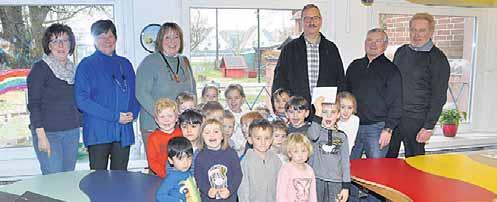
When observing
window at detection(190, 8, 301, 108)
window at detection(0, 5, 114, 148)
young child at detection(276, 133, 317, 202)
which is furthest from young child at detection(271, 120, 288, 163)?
window at detection(0, 5, 114, 148)

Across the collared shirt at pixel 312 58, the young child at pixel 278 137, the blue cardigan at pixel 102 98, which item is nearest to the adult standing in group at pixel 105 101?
the blue cardigan at pixel 102 98

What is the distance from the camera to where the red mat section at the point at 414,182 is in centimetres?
236

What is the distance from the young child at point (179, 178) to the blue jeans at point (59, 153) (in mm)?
1219

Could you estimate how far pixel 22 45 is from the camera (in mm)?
4293

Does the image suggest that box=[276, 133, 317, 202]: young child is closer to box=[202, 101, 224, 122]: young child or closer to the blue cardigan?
box=[202, 101, 224, 122]: young child

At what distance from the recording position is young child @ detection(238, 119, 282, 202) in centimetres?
246

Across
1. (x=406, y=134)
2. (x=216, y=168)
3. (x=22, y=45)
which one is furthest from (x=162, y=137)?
(x=22, y=45)

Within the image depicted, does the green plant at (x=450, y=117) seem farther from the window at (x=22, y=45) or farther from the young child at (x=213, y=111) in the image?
the window at (x=22, y=45)

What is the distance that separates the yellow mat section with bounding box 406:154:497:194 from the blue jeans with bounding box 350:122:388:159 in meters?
0.34

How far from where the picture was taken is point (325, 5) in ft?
16.4

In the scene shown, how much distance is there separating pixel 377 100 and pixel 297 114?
851mm

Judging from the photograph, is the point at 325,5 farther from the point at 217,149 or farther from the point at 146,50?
the point at 217,149

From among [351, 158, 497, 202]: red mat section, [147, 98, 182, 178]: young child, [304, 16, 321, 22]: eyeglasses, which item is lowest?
[351, 158, 497, 202]: red mat section

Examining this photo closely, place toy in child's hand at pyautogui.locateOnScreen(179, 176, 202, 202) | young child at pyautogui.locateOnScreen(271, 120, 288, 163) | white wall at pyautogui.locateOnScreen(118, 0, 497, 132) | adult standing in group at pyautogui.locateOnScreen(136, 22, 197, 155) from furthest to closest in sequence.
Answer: white wall at pyautogui.locateOnScreen(118, 0, 497, 132), adult standing in group at pyautogui.locateOnScreen(136, 22, 197, 155), young child at pyautogui.locateOnScreen(271, 120, 288, 163), toy in child's hand at pyautogui.locateOnScreen(179, 176, 202, 202)
